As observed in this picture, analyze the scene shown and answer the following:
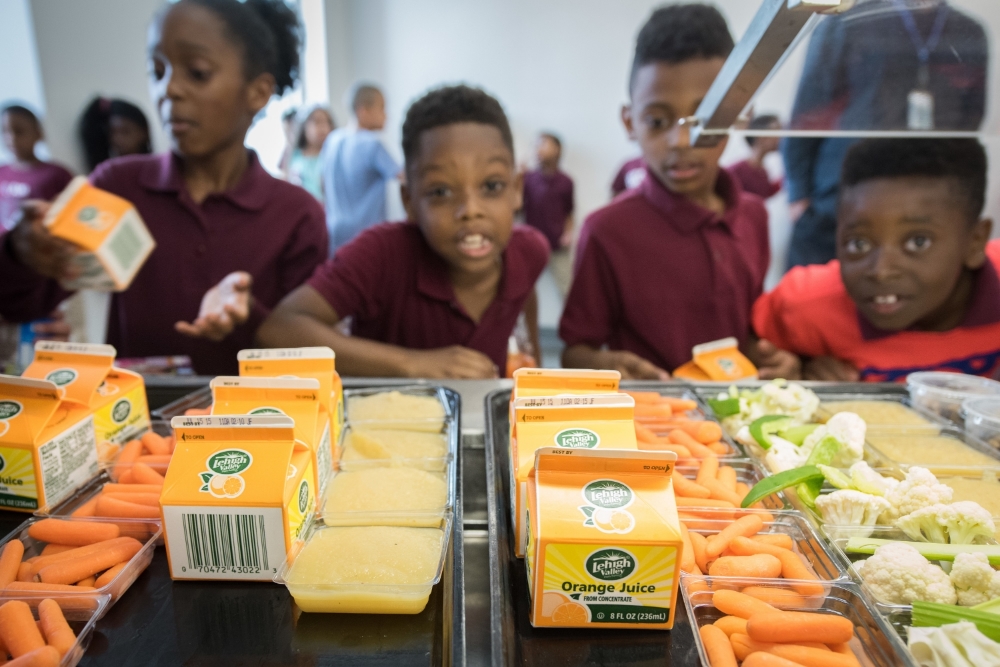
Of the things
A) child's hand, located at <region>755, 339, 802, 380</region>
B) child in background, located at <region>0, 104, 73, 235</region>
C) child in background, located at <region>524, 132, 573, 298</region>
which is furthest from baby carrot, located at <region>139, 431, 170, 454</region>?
child in background, located at <region>524, 132, 573, 298</region>

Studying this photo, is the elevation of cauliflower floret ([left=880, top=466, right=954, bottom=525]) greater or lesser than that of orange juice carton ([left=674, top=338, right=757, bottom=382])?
greater

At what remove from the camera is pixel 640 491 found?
726 millimetres

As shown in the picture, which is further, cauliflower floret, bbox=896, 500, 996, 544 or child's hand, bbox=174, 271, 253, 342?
child's hand, bbox=174, 271, 253, 342

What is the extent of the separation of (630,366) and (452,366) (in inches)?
20.4

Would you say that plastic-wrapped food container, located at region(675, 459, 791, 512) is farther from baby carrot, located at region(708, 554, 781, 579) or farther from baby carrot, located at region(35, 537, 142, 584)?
baby carrot, located at region(35, 537, 142, 584)

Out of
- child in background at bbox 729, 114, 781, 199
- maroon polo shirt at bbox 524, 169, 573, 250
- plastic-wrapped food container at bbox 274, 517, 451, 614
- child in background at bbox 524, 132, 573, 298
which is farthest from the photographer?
maroon polo shirt at bbox 524, 169, 573, 250

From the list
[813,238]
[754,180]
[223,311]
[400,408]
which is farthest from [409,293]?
[754,180]

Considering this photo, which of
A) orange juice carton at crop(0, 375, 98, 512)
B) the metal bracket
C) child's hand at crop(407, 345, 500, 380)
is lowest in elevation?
child's hand at crop(407, 345, 500, 380)

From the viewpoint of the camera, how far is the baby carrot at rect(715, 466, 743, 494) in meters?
0.97

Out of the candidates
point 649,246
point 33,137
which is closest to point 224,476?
point 649,246

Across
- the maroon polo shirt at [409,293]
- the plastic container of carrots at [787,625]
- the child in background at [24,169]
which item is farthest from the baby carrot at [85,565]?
the child in background at [24,169]

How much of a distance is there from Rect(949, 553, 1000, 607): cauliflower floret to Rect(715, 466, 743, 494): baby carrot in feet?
0.92

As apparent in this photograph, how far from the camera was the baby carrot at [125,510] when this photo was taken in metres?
0.86

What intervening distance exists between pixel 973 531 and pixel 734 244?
1234 millimetres
